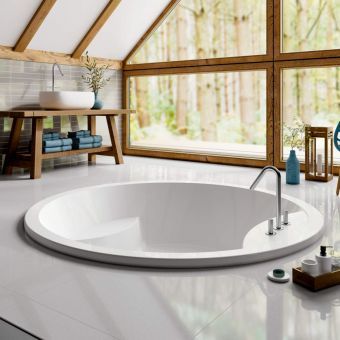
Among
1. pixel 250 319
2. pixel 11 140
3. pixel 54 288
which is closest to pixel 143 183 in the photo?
pixel 11 140

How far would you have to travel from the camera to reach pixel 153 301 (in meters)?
1.60

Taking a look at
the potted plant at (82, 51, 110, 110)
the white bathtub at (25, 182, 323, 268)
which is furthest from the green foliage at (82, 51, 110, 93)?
the white bathtub at (25, 182, 323, 268)

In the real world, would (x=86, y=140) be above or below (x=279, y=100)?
below

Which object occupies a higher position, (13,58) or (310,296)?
(13,58)

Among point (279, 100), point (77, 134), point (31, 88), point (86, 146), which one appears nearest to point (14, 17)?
point (31, 88)

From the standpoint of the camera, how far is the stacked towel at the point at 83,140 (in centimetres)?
446

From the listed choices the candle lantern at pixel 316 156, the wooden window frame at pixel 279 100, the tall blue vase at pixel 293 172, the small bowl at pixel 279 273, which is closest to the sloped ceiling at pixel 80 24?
the wooden window frame at pixel 279 100

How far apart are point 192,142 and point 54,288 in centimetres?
419

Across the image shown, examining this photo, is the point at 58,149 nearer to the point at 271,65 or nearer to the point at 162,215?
the point at 162,215

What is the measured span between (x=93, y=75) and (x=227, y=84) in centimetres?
159

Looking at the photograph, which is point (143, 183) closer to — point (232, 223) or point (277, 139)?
point (232, 223)

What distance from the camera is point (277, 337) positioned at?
135cm

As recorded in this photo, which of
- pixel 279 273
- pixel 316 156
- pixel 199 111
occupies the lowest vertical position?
pixel 279 273

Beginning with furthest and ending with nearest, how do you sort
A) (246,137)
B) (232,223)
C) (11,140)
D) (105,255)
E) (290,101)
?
(246,137)
(290,101)
(11,140)
(232,223)
(105,255)
